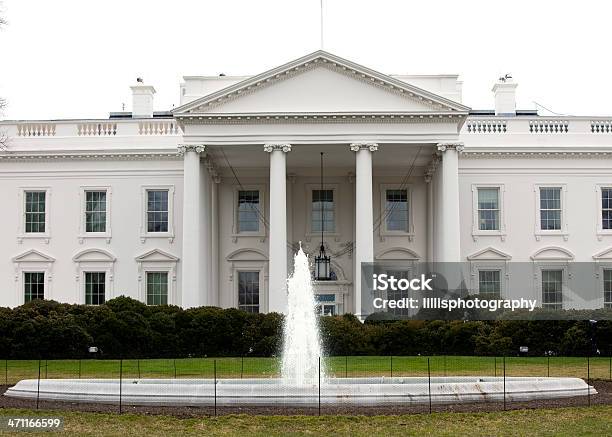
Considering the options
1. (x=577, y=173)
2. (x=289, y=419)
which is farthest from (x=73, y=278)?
(x=289, y=419)

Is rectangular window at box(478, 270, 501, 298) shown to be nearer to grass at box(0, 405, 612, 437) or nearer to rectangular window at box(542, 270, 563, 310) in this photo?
rectangular window at box(542, 270, 563, 310)

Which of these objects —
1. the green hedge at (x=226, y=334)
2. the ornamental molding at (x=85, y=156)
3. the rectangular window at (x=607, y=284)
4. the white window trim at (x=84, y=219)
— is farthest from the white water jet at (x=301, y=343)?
the rectangular window at (x=607, y=284)

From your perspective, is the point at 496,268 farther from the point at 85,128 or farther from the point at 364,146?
the point at 85,128

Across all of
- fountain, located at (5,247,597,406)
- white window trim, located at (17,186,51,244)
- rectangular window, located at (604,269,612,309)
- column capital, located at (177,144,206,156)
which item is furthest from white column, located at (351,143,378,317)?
fountain, located at (5,247,597,406)

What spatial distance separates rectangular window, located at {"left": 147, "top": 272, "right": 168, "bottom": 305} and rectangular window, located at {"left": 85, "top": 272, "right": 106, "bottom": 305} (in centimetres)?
214

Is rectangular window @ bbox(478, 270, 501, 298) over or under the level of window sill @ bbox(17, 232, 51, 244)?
under

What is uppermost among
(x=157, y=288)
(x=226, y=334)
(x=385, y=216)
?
(x=385, y=216)

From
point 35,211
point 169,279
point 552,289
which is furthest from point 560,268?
point 35,211

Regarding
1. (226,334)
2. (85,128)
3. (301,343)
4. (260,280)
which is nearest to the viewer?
(301,343)

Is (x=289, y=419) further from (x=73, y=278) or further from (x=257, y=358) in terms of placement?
(x=73, y=278)

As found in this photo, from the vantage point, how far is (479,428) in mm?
16125

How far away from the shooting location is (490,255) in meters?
43.2

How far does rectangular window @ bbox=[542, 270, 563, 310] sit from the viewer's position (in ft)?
141

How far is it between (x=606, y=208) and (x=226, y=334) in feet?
65.6
